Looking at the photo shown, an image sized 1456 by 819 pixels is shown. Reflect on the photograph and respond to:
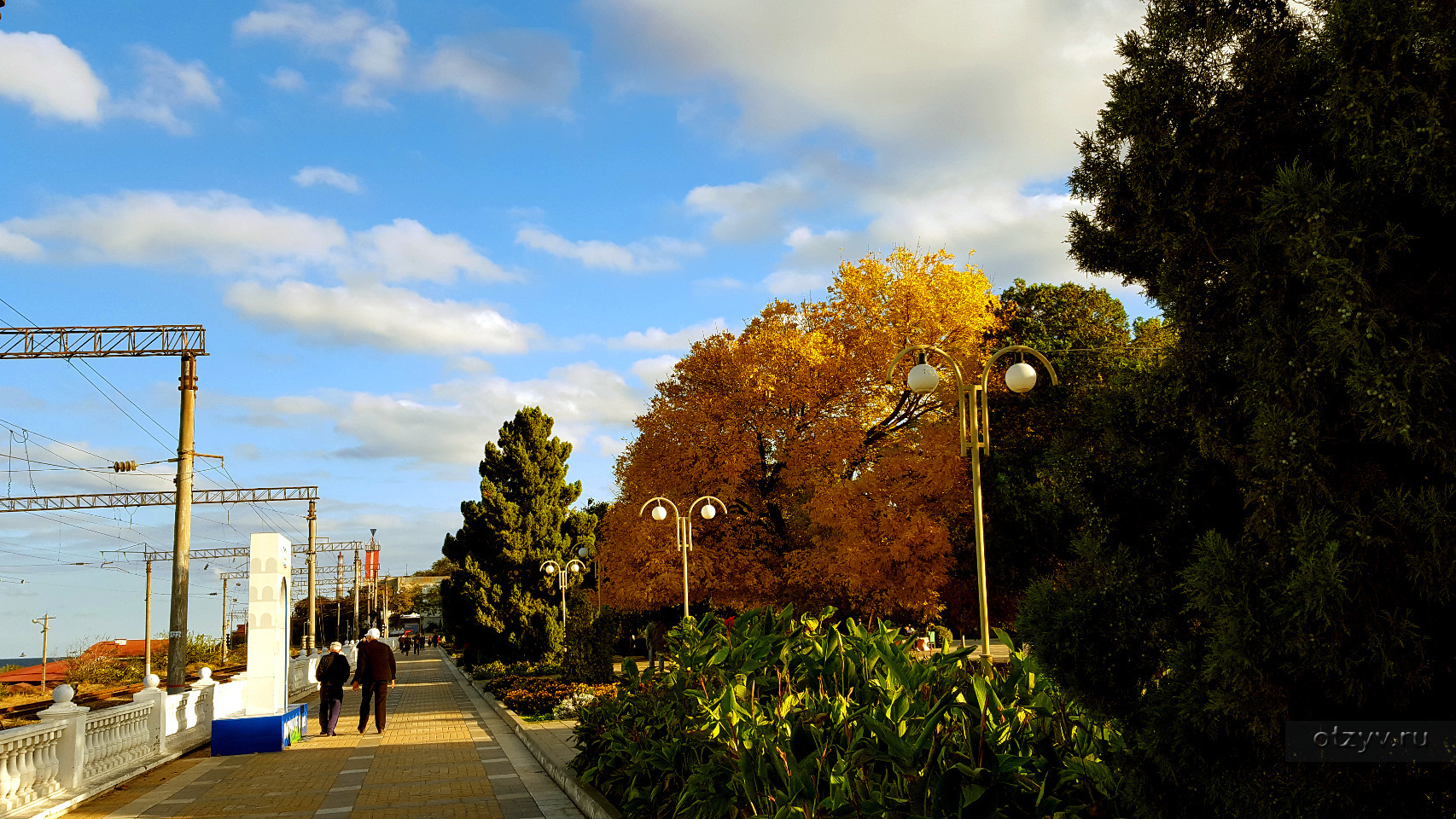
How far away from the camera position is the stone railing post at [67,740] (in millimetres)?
10969

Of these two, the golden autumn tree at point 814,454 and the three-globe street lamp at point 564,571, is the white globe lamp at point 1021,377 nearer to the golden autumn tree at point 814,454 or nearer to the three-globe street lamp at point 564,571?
the golden autumn tree at point 814,454

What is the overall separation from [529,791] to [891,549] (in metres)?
12.9

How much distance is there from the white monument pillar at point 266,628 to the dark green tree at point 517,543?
17359 mm

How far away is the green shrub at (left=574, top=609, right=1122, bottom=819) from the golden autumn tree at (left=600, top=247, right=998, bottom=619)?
14.8 meters

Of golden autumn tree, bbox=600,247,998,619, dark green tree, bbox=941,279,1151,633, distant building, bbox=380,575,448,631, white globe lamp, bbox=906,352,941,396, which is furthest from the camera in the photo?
distant building, bbox=380,575,448,631

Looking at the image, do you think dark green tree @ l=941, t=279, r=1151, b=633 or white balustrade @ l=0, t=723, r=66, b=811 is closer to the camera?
white balustrade @ l=0, t=723, r=66, b=811

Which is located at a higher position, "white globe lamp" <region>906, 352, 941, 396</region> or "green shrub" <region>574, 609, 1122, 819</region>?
"white globe lamp" <region>906, 352, 941, 396</region>

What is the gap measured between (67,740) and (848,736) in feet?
33.7

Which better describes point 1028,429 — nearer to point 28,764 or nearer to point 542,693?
point 542,693

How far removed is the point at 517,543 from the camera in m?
36.6

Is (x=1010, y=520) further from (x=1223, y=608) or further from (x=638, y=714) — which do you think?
(x=1223, y=608)

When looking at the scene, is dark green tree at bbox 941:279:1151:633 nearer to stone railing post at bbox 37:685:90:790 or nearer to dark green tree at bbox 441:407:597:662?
dark green tree at bbox 441:407:597:662

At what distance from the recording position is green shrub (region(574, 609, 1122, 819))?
443cm

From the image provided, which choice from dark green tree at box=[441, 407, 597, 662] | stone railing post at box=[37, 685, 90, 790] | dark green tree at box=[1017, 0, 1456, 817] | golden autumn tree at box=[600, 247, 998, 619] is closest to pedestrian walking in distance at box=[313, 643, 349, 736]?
stone railing post at box=[37, 685, 90, 790]
